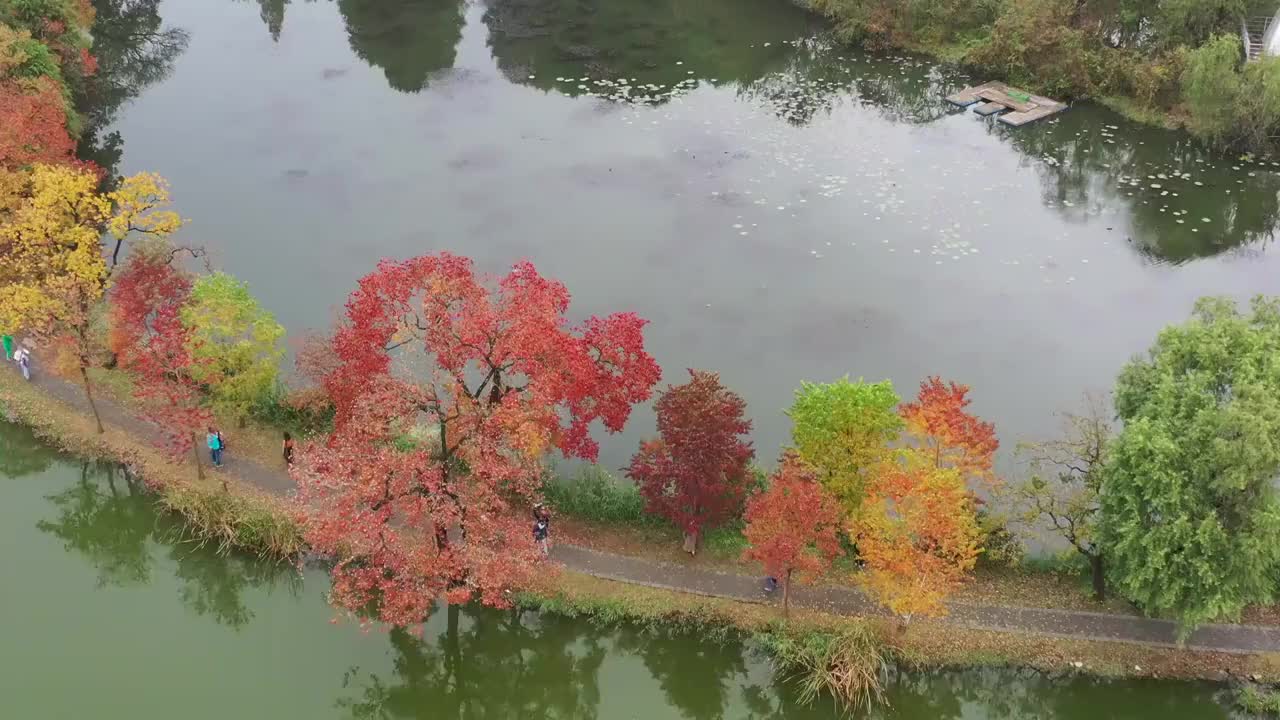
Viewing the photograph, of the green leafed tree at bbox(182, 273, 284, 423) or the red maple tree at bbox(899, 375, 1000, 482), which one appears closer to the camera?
the red maple tree at bbox(899, 375, 1000, 482)

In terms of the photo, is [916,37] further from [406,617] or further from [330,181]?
[406,617]

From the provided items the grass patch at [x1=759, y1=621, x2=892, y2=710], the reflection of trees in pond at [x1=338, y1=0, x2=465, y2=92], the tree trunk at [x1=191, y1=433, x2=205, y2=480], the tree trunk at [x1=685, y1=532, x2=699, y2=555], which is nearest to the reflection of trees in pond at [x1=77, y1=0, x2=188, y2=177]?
the reflection of trees in pond at [x1=338, y1=0, x2=465, y2=92]

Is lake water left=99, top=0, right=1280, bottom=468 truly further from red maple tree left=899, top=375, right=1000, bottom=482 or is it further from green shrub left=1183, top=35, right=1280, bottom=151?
red maple tree left=899, top=375, right=1000, bottom=482

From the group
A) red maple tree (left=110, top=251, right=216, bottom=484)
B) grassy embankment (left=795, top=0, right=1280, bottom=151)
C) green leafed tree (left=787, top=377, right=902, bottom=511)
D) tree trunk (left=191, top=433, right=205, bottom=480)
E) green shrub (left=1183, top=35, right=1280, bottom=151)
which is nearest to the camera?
green leafed tree (left=787, top=377, right=902, bottom=511)

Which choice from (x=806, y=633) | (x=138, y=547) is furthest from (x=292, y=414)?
(x=806, y=633)

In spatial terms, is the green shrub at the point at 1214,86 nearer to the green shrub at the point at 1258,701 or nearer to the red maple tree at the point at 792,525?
the green shrub at the point at 1258,701

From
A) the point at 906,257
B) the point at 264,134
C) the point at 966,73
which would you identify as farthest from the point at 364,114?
the point at 966,73

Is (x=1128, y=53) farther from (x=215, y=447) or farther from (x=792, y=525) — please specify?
(x=215, y=447)
